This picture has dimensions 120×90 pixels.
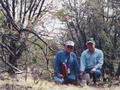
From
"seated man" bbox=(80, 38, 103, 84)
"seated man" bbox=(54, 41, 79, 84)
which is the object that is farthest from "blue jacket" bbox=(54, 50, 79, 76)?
"seated man" bbox=(80, 38, 103, 84)

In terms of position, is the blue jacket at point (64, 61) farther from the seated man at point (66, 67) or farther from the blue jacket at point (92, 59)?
the blue jacket at point (92, 59)

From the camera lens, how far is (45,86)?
473cm

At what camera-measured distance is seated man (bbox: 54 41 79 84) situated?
227 inches

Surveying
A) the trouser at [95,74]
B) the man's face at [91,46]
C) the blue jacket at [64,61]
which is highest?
the man's face at [91,46]

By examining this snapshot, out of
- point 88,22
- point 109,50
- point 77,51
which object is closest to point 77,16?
point 88,22

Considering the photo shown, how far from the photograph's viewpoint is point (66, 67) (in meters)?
5.82

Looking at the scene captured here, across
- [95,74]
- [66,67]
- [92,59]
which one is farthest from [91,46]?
[66,67]

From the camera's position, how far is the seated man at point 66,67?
5773mm

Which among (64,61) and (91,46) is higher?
(91,46)

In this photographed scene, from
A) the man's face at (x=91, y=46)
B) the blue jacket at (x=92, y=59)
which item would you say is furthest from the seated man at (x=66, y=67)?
the man's face at (x=91, y=46)

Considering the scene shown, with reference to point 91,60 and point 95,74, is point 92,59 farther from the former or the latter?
point 95,74

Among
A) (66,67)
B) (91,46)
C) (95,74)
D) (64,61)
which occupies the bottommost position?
(95,74)

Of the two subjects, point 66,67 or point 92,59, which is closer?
point 66,67

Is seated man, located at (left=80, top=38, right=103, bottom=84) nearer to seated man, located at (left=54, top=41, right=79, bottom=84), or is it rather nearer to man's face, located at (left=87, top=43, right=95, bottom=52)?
man's face, located at (left=87, top=43, right=95, bottom=52)
